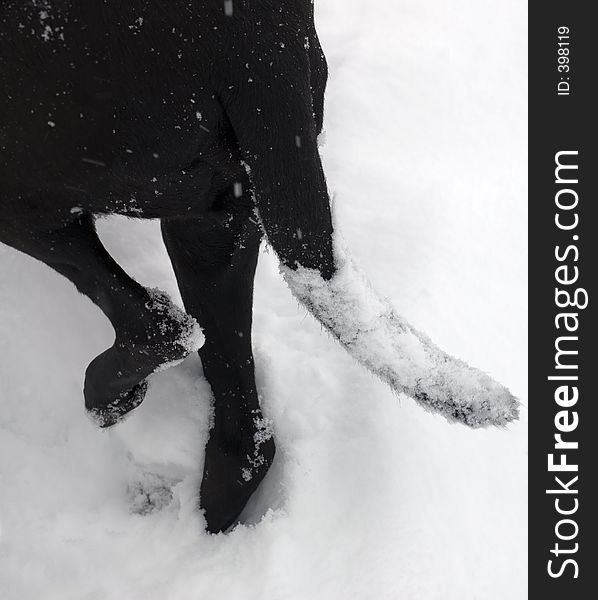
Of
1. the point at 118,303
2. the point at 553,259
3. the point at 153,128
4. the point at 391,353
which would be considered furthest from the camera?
the point at 553,259

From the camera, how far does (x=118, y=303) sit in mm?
1063

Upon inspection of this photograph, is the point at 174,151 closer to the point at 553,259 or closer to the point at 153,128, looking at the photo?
the point at 153,128

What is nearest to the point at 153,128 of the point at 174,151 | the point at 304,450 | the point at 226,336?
the point at 174,151

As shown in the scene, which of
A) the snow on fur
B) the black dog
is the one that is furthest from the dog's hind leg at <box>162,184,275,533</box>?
the snow on fur

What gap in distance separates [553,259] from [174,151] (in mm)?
1416

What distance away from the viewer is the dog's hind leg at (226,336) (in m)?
1.10

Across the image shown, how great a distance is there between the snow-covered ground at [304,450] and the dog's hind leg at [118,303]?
40 centimetres

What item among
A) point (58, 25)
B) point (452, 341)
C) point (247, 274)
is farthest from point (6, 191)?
point (452, 341)

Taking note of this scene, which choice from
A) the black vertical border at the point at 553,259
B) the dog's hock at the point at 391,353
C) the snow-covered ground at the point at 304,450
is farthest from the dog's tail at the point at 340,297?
the black vertical border at the point at 553,259

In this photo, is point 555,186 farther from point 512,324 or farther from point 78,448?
point 78,448

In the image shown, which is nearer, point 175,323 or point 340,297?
point 340,297

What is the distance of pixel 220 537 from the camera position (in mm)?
1452

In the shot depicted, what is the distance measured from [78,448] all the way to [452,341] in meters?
0.90

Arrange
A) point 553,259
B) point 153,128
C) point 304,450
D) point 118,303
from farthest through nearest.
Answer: point 553,259
point 304,450
point 118,303
point 153,128
